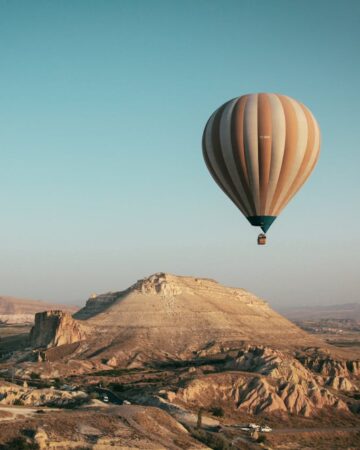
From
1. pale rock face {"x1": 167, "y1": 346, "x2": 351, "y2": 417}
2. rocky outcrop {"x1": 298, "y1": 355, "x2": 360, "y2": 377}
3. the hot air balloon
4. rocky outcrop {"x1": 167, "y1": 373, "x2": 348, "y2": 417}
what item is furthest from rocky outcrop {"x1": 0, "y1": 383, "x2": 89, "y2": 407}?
rocky outcrop {"x1": 298, "y1": 355, "x2": 360, "y2": 377}

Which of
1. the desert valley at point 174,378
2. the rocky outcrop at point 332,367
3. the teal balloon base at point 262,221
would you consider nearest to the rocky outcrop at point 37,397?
the desert valley at point 174,378

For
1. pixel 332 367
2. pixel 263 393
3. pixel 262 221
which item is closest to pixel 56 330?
pixel 332 367

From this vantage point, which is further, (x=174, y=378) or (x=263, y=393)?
(x=174, y=378)

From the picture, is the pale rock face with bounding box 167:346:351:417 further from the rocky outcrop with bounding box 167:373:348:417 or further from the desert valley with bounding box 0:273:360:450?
the desert valley with bounding box 0:273:360:450

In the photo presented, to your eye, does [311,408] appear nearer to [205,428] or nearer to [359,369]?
[205,428]

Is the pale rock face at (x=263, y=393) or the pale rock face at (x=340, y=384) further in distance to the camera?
the pale rock face at (x=340, y=384)

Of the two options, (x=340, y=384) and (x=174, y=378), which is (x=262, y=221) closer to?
(x=174, y=378)

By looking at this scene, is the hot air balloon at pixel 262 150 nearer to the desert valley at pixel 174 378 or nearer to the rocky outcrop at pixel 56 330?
the desert valley at pixel 174 378
